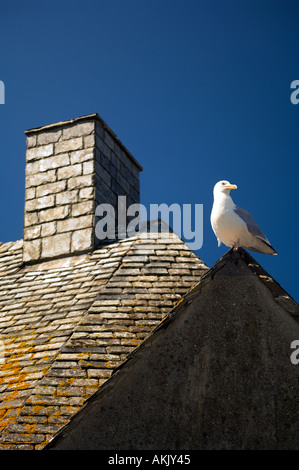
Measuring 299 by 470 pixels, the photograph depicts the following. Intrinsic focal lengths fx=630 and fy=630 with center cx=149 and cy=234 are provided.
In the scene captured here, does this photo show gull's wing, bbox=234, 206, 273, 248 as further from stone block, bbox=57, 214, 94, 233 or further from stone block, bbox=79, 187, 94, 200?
stone block, bbox=79, 187, 94, 200

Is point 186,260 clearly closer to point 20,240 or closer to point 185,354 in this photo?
point 20,240

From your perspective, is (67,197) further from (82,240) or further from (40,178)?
(82,240)

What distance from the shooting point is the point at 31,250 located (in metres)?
9.96

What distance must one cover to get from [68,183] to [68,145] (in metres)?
0.74

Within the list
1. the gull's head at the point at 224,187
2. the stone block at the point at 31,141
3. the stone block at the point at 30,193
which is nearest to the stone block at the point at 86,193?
the stone block at the point at 30,193

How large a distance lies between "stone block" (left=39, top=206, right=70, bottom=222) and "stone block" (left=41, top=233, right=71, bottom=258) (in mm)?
335

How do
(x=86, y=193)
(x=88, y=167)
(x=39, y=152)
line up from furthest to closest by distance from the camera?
1. (x=39, y=152)
2. (x=88, y=167)
3. (x=86, y=193)

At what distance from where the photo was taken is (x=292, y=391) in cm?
405

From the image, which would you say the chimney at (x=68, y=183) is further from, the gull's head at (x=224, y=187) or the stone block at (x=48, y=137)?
the gull's head at (x=224, y=187)

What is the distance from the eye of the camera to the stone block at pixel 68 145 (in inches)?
410

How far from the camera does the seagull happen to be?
5344mm

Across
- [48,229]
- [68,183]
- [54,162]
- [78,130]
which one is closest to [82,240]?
[48,229]
